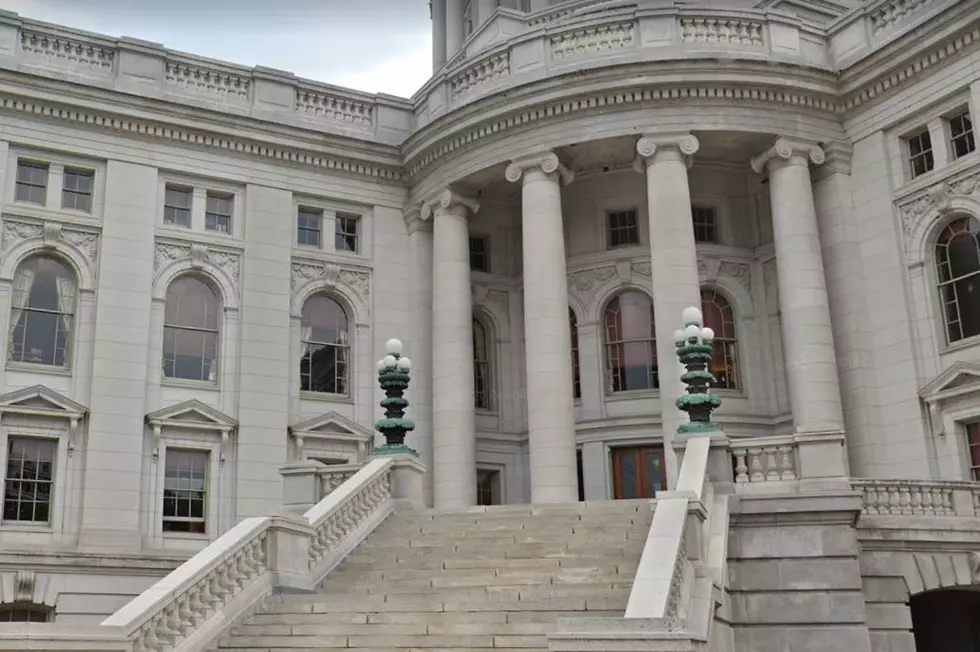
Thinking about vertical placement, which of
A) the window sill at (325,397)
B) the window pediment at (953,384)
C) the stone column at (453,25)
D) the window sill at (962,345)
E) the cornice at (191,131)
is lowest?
the window pediment at (953,384)

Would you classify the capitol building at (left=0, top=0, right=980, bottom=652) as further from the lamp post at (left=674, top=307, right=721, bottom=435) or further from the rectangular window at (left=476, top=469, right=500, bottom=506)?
the lamp post at (left=674, top=307, right=721, bottom=435)

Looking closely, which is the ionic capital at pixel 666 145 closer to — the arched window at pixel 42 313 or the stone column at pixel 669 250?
the stone column at pixel 669 250

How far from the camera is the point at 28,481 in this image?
25.9 m

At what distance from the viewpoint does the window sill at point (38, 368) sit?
26.3 metres

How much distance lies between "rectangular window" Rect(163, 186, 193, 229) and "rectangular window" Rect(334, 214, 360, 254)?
411cm

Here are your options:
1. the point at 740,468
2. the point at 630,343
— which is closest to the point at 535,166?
the point at 630,343

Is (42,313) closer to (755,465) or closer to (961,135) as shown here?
(755,465)

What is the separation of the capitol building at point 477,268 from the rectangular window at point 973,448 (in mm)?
38

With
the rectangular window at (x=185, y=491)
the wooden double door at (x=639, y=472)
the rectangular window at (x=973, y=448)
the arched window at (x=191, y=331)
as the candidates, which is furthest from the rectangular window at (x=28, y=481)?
the rectangular window at (x=973, y=448)

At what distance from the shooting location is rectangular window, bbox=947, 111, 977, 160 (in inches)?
1018

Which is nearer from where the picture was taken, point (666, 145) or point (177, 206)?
point (666, 145)

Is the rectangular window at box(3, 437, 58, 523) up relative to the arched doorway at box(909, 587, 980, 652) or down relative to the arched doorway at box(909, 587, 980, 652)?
up

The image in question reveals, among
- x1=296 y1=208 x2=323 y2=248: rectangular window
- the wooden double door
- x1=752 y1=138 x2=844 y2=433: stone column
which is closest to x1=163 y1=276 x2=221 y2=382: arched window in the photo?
x1=296 y1=208 x2=323 y2=248: rectangular window

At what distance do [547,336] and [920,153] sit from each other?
1014cm
